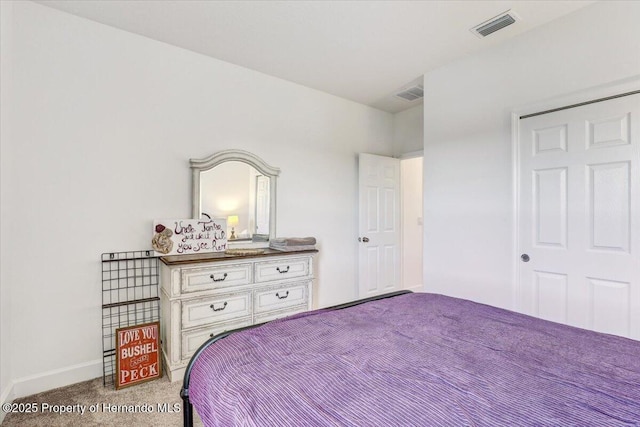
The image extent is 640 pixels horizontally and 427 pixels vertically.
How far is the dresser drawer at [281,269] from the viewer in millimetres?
2664

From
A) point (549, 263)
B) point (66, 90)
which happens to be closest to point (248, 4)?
point (66, 90)

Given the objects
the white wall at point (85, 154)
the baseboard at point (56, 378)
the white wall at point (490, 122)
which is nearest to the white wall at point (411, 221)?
the white wall at point (490, 122)

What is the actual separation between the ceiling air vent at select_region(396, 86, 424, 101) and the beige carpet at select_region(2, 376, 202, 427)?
365cm

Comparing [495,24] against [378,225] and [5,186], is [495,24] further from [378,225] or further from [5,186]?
[5,186]

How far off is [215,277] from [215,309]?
0.25 metres

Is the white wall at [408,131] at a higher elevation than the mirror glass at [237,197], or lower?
higher

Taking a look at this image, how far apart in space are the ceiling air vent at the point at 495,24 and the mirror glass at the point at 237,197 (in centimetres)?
224

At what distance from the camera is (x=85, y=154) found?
2.26 meters

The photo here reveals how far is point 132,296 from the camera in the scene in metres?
2.43

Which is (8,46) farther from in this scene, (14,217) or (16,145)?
(14,217)

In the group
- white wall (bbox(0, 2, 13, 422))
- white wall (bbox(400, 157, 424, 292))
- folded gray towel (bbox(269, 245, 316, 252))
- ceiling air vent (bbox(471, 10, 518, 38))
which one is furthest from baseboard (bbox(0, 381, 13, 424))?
ceiling air vent (bbox(471, 10, 518, 38))

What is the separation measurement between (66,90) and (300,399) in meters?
2.66

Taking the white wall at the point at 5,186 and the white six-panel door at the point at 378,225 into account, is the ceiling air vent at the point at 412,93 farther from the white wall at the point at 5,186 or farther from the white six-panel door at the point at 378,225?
the white wall at the point at 5,186

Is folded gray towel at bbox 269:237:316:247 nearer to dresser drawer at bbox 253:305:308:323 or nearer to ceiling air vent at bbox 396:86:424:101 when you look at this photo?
dresser drawer at bbox 253:305:308:323
